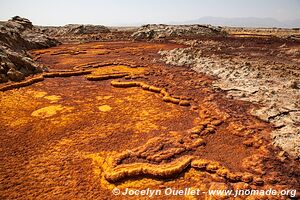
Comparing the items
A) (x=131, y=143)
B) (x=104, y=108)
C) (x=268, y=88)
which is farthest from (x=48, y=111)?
(x=268, y=88)

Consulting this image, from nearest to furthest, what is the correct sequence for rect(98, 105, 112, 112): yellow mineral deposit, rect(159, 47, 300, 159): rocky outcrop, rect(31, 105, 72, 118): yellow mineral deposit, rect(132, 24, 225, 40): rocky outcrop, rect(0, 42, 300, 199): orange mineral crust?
rect(0, 42, 300, 199): orange mineral crust
rect(159, 47, 300, 159): rocky outcrop
rect(31, 105, 72, 118): yellow mineral deposit
rect(98, 105, 112, 112): yellow mineral deposit
rect(132, 24, 225, 40): rocky outcrop

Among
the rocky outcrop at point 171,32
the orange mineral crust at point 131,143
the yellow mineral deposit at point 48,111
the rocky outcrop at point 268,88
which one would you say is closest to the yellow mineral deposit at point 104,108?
the orange mineral crust at point 131,143

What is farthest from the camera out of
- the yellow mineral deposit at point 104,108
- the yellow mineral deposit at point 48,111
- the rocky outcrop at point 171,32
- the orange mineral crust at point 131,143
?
the rocky outcrop at point 171,32

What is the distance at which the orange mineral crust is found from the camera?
3623 mm

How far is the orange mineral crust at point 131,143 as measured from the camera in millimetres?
3623

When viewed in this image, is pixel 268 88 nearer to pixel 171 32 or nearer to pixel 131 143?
pixel 131 143

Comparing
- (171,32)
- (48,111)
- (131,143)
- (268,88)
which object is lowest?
(131,143)

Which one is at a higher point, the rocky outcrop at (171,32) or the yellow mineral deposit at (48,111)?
the rocky outcrop at (171,32)

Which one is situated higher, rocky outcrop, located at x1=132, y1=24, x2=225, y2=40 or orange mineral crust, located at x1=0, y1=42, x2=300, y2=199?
rocky outcrop, located at x1=132, y1=24, x2=225, y2=40

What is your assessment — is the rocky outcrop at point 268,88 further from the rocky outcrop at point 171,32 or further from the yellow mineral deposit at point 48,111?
the rocky outcrop at point 171,32

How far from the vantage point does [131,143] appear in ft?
15.5

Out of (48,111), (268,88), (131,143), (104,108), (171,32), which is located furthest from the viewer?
(171,32)

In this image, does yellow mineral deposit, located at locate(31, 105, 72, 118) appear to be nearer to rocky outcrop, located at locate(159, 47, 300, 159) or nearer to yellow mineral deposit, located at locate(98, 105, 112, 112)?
yellow mineral deposit, located at locate(98, 105, 112, 112)

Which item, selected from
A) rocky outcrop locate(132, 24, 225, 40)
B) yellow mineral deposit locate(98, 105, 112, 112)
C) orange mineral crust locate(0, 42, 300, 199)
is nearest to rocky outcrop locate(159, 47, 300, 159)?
orange mineral crust locate(0, 42, 300, 199)
